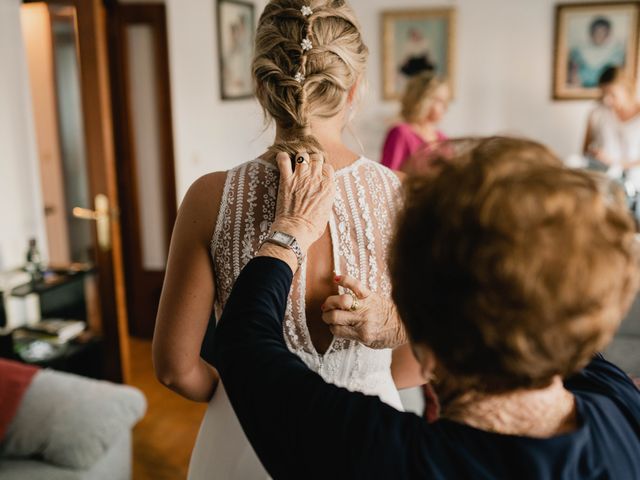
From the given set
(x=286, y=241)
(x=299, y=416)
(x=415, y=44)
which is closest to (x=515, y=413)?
(x=299, y=416)

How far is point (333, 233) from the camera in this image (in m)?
1.06

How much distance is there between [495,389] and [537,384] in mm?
42

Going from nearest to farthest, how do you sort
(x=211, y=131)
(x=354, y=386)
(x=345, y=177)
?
(x=345, y=177)
(x=354, y=386)
(x=211, y=131)

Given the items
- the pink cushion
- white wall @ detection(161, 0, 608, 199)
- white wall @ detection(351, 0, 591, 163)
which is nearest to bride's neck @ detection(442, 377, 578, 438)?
the pink cushion

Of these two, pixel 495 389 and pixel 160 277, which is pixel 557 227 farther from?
pixel 160 277

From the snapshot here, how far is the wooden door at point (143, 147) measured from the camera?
3641 millimetres

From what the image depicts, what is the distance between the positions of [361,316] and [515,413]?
41 centimetres

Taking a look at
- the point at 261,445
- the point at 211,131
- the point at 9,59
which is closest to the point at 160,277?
the point at 211,131

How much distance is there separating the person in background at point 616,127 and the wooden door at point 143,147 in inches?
123

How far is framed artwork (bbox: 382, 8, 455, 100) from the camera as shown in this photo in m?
4.90

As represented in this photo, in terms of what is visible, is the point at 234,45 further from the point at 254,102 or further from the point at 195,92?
the point at 195,92

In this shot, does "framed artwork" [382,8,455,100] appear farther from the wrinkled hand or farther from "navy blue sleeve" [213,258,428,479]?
"navy blue sleeve" [213,258,428,479]

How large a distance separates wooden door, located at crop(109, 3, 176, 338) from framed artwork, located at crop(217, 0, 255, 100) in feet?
1.18

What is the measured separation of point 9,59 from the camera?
2.69 metres
